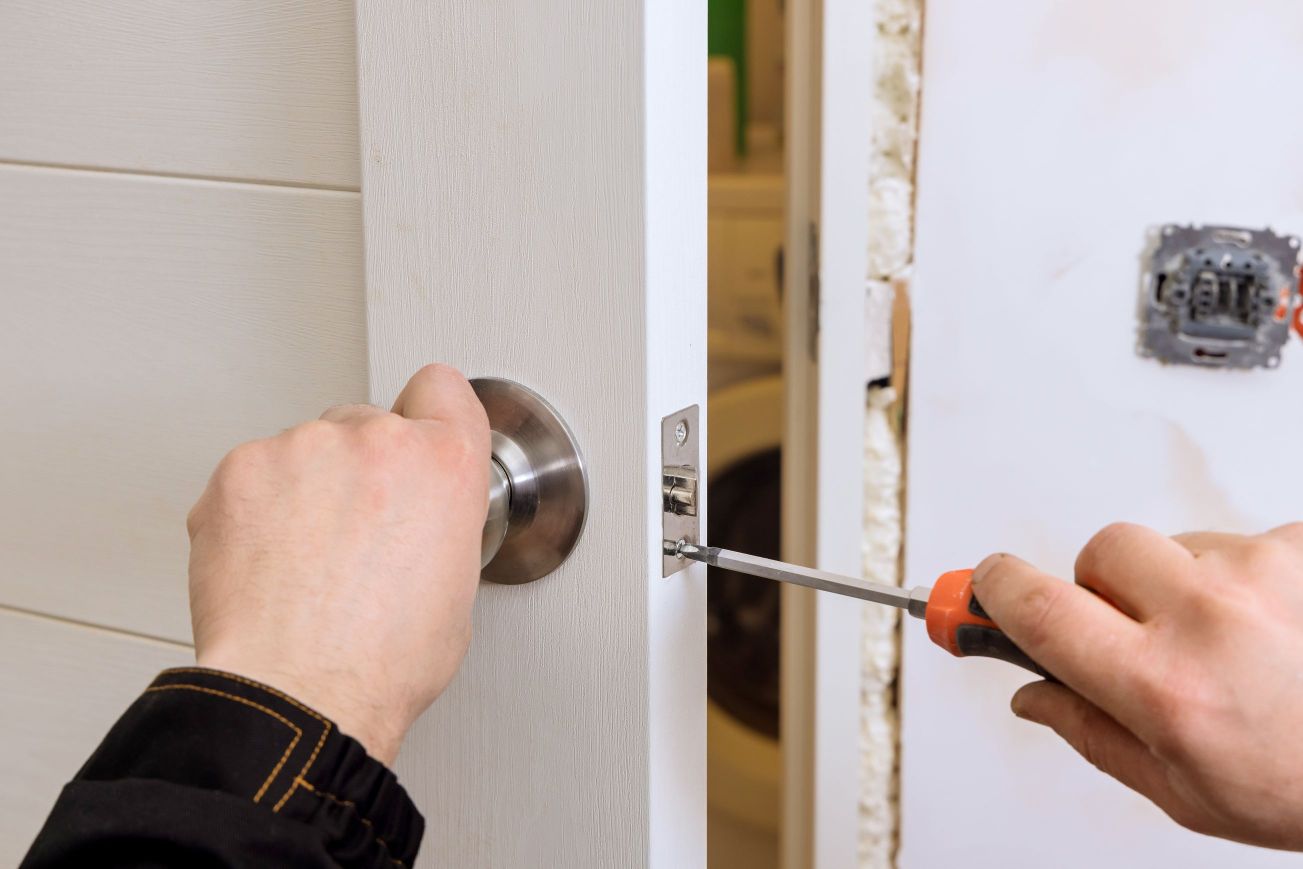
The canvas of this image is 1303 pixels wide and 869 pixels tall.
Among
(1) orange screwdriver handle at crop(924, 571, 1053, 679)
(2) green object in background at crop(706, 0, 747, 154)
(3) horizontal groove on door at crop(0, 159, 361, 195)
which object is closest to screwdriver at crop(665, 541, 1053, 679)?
(1) orange screwdriver handle at crop(924, 571, 1053, 679)

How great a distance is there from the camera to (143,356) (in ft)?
1.80

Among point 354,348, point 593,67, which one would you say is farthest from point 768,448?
point 593,67

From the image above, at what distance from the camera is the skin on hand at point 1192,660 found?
37 centimetres

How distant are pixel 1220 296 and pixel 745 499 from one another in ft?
3.40

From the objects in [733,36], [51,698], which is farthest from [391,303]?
[733,36]

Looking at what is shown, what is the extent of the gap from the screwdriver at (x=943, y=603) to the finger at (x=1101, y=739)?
1cm

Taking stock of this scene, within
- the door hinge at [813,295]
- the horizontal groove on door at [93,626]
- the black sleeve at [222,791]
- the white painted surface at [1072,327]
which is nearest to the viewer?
the black sleeve at [222,791]

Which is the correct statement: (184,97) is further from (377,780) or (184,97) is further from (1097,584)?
(1097,584)

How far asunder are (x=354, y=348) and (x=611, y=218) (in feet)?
0.55

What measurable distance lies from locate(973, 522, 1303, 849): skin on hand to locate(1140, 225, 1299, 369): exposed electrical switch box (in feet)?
1.37

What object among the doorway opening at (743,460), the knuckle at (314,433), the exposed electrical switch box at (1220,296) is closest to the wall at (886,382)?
the exposed electrical switch box at (1220,296)

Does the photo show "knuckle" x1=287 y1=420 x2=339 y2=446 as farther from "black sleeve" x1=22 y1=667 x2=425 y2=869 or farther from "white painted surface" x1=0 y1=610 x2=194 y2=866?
"white painted surface" x1=0 y1=610 x2=194 y2=866

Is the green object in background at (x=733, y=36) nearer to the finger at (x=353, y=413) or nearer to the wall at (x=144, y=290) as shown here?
the wall at (x=144, y=290)

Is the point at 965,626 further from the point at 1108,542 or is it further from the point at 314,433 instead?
the point at 314,433
